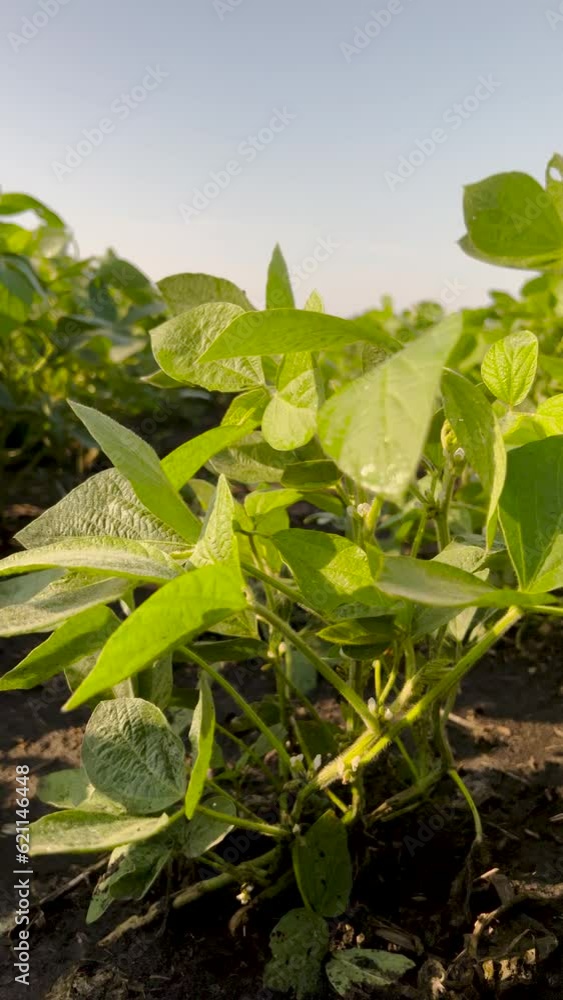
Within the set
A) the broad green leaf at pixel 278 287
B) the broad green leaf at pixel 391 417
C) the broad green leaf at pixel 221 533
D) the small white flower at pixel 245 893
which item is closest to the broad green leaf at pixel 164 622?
the broad green leaf at pixel 221 533

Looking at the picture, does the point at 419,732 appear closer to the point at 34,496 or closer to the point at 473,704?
the point at 473,704

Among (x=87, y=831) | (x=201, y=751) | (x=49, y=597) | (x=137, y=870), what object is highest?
(x=49, y=597)

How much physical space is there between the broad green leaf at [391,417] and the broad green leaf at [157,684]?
1.44ft

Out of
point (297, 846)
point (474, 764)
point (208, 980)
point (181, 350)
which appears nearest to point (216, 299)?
point (181, 350)

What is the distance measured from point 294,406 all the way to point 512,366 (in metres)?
0.17

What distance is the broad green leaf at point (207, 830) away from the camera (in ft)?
2.38

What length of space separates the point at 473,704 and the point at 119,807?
2.72 ft

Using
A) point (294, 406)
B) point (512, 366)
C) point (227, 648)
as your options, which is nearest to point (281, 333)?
point (294, 406)

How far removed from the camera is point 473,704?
1.38 m

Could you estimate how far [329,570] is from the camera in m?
0.60

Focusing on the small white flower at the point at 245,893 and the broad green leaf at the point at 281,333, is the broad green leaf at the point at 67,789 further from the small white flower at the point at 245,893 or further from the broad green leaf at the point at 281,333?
the broad green leaf at the point at 281,333

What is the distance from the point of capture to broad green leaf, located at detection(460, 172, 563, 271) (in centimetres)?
67

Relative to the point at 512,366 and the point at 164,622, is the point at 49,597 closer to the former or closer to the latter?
the point at 164,622

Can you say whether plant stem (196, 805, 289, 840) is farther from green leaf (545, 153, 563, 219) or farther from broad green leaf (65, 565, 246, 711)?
green leaf (545, 153, 563, 219)
